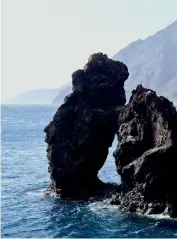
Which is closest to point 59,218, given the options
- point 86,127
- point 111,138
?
point 86,127

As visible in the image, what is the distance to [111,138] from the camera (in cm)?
7444

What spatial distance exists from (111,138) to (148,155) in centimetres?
1723

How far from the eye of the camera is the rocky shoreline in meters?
58.4

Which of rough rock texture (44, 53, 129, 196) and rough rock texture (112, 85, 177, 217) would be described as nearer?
rough rock texture (112, 85, 177, 217)

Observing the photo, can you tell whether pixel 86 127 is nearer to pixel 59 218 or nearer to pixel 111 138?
pixel 111 138

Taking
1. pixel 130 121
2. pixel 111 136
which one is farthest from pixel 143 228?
pixel 111 136

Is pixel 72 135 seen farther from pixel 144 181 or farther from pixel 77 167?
pixel 144 181

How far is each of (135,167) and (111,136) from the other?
1455cm

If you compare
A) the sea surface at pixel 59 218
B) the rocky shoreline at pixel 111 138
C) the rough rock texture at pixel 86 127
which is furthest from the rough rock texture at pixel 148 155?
the rough rock texture at pixel 86 127

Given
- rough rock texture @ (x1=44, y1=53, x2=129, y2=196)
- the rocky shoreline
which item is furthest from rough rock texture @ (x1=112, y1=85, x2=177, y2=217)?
rough rock texture @ (x1=44, y1=53, x2=129, y2=196)

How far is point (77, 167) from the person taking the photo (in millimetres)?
71188

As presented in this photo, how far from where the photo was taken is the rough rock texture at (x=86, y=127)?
7138 centimetres

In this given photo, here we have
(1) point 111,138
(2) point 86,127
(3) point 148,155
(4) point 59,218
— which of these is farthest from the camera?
(1) point 111,138

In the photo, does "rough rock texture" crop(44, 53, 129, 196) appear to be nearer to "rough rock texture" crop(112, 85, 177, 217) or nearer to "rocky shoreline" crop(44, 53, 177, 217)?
"rocky shoreline" crop(44, 53, 177, 217)
